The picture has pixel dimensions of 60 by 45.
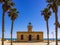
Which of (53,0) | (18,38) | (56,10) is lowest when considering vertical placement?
(18,38)

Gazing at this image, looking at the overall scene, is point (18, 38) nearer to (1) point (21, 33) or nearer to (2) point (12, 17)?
(1) point (21, 33)

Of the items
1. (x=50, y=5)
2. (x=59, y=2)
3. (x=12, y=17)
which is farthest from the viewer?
(x=12, y=17)

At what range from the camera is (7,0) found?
84.2 feet

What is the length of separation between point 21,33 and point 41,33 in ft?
23.2

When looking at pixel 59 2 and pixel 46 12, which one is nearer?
pixel 59 2

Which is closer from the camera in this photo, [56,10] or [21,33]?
[56,10]

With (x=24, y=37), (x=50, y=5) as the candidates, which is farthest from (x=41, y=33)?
(x=50, y=5)

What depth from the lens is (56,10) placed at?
2511cm

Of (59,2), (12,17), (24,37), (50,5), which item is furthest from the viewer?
(24,37)

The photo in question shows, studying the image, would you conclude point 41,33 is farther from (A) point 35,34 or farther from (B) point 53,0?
(B) point 53,0

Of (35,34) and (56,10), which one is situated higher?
(56,10)

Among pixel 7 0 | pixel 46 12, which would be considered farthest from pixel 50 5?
pixel 46 12

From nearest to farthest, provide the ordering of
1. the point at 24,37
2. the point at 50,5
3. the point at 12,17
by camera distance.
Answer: the point at 50,5 < the point at 12,17 < the point at 24,37

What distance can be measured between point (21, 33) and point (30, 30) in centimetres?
338
